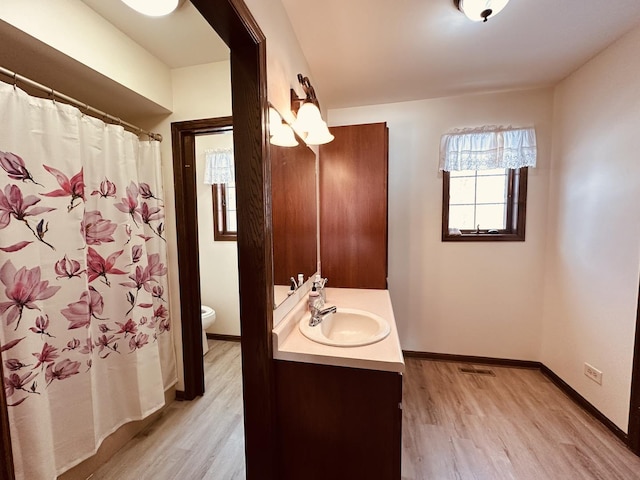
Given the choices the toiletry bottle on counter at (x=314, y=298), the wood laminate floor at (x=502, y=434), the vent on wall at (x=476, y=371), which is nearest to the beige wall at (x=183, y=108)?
the toiletry bottle on counter at (x=314, y=298)

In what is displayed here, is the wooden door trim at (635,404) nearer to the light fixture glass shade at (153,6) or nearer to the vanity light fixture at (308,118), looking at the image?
the vanity light fixture at (308,118)

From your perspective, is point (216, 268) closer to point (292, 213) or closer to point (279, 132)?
point (292, 213)

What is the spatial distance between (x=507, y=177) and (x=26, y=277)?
326cm

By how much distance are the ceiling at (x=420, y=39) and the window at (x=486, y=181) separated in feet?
1.42

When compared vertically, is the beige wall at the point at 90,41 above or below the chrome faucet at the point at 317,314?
above

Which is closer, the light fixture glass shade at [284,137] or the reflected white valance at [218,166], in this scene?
the light fixture glass shade at [284,137]

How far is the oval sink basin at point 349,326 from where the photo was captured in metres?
1.39

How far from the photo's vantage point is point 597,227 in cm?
178

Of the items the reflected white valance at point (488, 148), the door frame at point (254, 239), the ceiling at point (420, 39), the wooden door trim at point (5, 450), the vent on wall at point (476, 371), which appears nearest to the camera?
the wooden door trim at point (5, 450)

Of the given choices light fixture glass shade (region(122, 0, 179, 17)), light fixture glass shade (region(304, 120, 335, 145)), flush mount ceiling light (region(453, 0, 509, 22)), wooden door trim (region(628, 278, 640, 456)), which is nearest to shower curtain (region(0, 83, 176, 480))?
light fixture glass shade (region(122, 0, 179, 17))

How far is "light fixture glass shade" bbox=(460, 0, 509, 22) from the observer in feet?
4.08

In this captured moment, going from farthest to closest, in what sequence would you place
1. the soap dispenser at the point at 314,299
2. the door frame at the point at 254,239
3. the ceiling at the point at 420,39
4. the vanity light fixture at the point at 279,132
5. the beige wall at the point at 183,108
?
the beige wall at the point at 183,108 → the soap dispenser at the point at 314,299 → the ceiling at the point at 420,39 → the vanity light fixture at the point at 279,132 → the door frame at the point at 254,239

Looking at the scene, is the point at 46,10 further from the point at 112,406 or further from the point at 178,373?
the point at 178,373

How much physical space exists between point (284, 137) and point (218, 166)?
1668 mm
